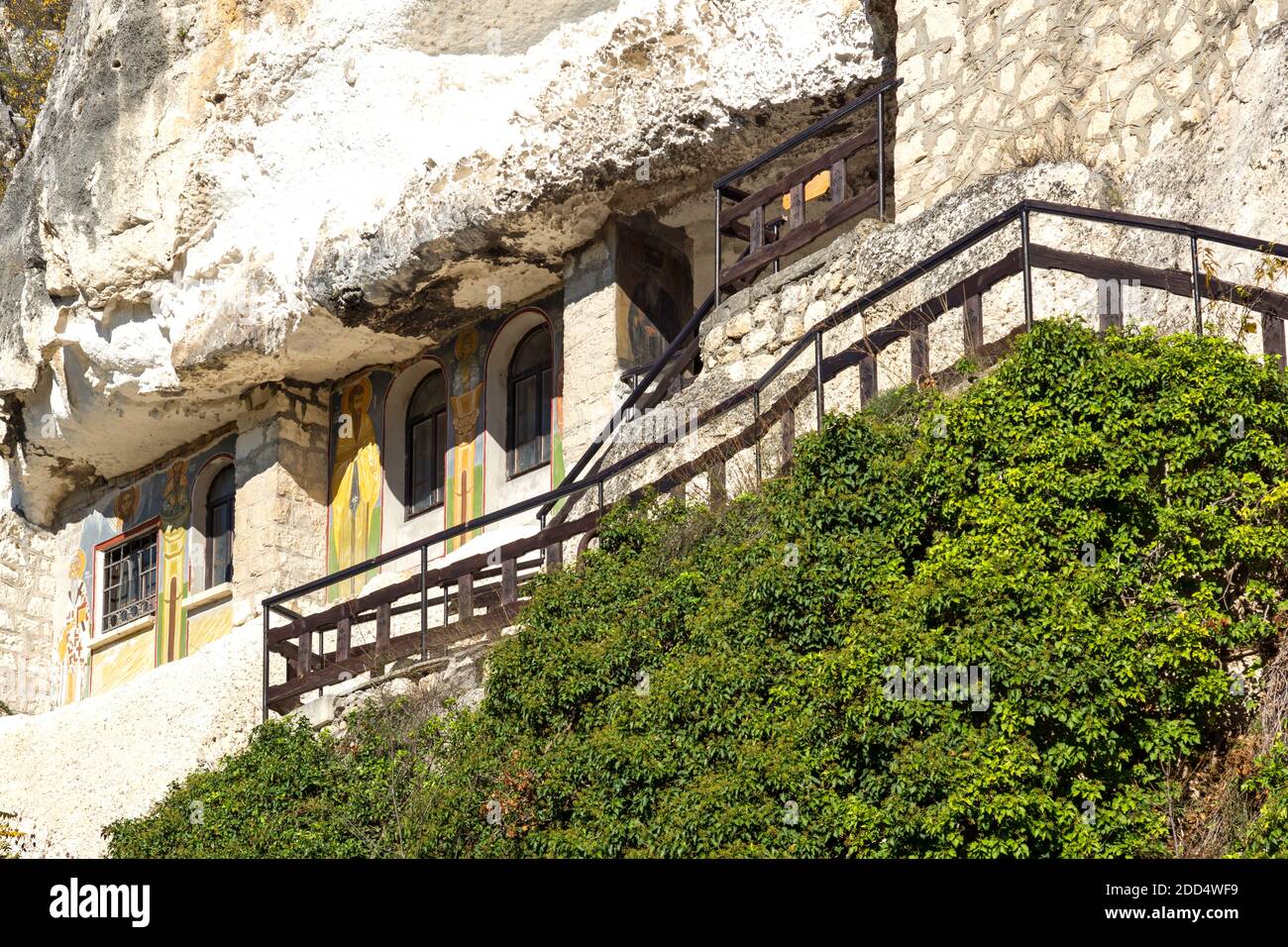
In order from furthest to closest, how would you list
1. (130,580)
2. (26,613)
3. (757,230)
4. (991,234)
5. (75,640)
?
1. (26,613)
2. (75,640)
3. (130,580)
4. (757,230)
5. (991,234)

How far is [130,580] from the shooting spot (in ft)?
67.9

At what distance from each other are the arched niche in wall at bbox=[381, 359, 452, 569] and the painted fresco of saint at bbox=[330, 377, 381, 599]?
0.13 meters

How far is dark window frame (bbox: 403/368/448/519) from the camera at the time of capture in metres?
18.2

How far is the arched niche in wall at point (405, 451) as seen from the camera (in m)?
18.2

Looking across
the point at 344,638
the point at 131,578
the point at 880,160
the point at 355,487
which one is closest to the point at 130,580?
the point at 131,578

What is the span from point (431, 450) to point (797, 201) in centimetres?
571

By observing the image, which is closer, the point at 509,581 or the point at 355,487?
the point at 509,581

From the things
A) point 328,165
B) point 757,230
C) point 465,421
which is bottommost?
point 465,421

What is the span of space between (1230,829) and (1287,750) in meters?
0.39

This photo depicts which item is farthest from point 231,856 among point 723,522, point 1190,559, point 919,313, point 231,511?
point 231,511

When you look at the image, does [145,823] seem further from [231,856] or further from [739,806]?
[739,806]

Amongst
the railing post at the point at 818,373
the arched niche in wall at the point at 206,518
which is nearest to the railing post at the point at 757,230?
the railing post at the point at 818,373

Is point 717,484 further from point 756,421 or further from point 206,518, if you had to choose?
point 206,518

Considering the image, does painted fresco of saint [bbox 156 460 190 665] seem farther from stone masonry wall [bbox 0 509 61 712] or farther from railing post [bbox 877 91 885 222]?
railing post [bbox 877 91 885 222]
